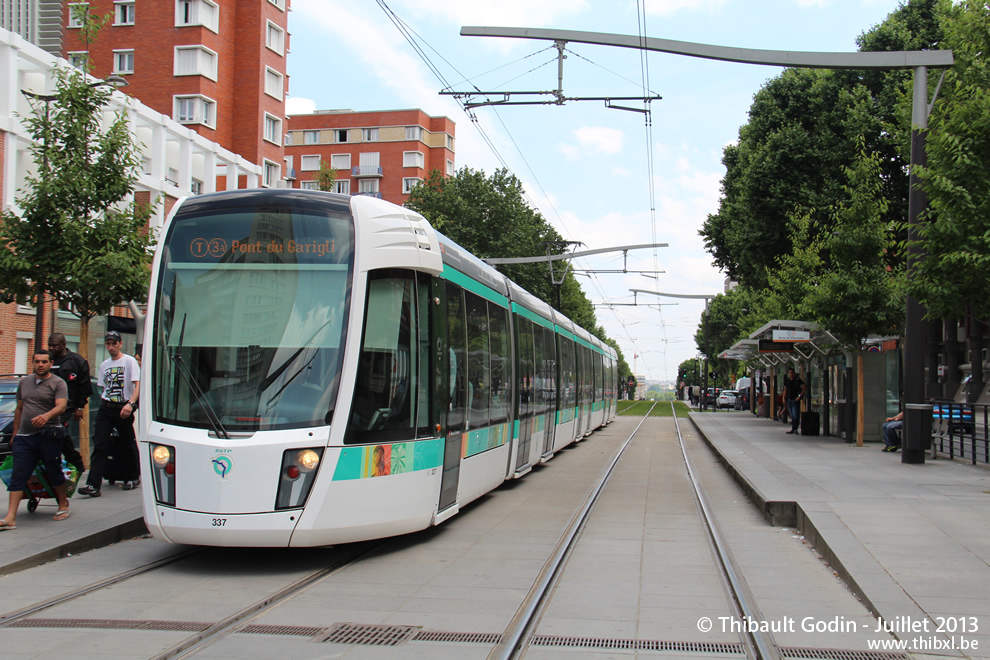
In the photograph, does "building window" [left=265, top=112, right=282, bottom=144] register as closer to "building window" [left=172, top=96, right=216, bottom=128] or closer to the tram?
"building window" [left=172, top=96, right=216, bottom=128]

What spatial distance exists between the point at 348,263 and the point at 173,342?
5.03ft

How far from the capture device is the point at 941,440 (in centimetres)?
1753

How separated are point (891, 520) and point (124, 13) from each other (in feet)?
142

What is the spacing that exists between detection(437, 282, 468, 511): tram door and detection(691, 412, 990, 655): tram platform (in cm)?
350

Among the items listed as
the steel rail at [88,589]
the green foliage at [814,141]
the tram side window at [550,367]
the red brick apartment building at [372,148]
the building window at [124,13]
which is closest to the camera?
the steel rail at [88,589]

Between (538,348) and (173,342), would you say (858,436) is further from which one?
(173,342)

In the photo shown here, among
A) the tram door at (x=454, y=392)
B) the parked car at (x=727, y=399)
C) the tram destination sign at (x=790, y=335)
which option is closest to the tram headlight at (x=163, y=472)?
the tram door at (x=454, y=392)

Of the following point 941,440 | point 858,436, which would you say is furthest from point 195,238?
point 858,436

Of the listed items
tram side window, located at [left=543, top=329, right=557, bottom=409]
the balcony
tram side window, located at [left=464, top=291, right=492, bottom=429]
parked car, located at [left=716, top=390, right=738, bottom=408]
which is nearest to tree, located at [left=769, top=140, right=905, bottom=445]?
tram side window, located at [left=543, top=329, right=557, bottom=409]

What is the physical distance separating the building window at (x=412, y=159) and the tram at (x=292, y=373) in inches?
2437

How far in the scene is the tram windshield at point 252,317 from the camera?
24.1 feet

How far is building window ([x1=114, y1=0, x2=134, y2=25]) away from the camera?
43150 millimetres

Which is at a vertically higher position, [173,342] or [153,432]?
[173,342]

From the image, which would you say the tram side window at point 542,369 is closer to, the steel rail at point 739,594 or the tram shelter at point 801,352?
the steel rail at point 739,594
